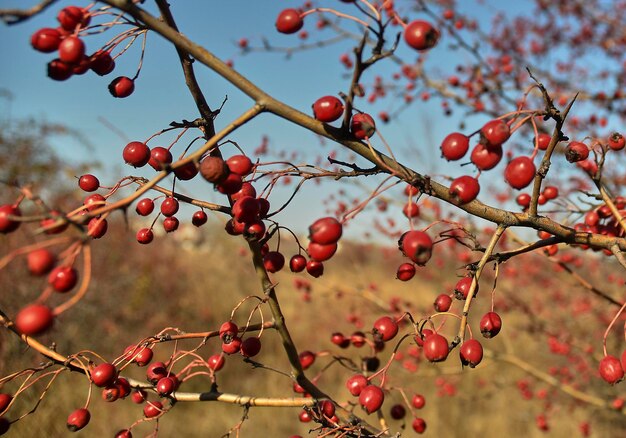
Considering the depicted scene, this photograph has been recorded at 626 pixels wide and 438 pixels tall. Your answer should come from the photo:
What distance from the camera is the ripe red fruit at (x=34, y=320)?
0.75 metres

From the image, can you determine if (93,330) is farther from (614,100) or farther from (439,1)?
(614,100)

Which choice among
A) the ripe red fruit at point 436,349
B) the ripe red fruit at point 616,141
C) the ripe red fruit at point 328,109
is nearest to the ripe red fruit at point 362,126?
the ripe red fruit at point 328,109

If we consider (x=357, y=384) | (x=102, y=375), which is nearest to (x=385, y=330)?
(x=357, y=384)

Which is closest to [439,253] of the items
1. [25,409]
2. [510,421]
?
[510,421]

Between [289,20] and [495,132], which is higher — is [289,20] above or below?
above

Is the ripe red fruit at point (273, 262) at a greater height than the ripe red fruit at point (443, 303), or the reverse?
the ripe red fruit at point (443, 303)

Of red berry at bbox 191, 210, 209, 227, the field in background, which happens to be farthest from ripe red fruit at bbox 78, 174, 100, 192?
the field in background

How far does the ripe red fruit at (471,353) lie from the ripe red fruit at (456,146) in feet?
1.59

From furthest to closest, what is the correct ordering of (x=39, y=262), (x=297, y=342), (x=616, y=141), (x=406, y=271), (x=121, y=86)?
(x=297, y=342), (x=616, y=141), (x=406, y=271), (x=121, y=86), (x=39, y=262)

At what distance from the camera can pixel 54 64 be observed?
0.95 m

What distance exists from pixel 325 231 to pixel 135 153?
583 mm

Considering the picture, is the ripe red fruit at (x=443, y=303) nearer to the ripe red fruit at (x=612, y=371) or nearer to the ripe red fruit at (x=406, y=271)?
the ripe red fruit at (x=406, y=271)

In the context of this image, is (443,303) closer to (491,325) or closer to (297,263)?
(491,325)

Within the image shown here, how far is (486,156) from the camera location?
99cm
